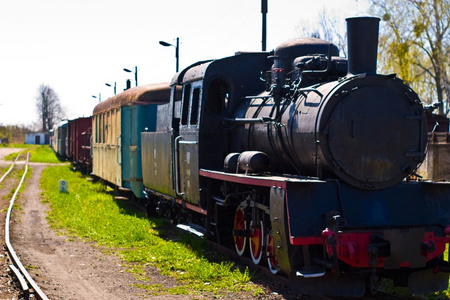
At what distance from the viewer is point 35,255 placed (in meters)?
9.84

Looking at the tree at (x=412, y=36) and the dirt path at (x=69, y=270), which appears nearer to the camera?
the dirt path at (x=69, y=270)

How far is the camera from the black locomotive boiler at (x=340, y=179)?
654 centimetres

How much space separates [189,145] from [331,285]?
4015 millimetres

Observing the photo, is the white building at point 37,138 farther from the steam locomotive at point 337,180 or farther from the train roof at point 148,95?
the steam locomotive at point 337,180

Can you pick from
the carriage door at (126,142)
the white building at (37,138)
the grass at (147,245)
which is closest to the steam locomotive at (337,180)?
the grass at (147,245)

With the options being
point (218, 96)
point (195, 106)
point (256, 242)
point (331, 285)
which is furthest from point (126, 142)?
point (331, 285)

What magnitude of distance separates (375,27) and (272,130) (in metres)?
1.83

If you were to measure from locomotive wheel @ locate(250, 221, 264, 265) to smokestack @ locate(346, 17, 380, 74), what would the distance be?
7.72 feet

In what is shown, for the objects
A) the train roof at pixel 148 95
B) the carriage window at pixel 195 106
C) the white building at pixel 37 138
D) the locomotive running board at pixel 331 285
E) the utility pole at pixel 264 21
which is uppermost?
the utility pole at pixel 264 21

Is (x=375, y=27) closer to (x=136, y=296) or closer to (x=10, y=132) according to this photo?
(x=136, y=296)

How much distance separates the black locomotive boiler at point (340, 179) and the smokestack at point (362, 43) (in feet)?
0.04

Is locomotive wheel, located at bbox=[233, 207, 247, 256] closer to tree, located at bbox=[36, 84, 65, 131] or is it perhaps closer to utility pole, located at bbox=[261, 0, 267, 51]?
utility pole, located at bbox=[261, 0, 267, 51]

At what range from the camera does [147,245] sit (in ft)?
34.3

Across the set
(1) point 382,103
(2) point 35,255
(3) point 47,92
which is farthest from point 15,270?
(3) point 47,92
